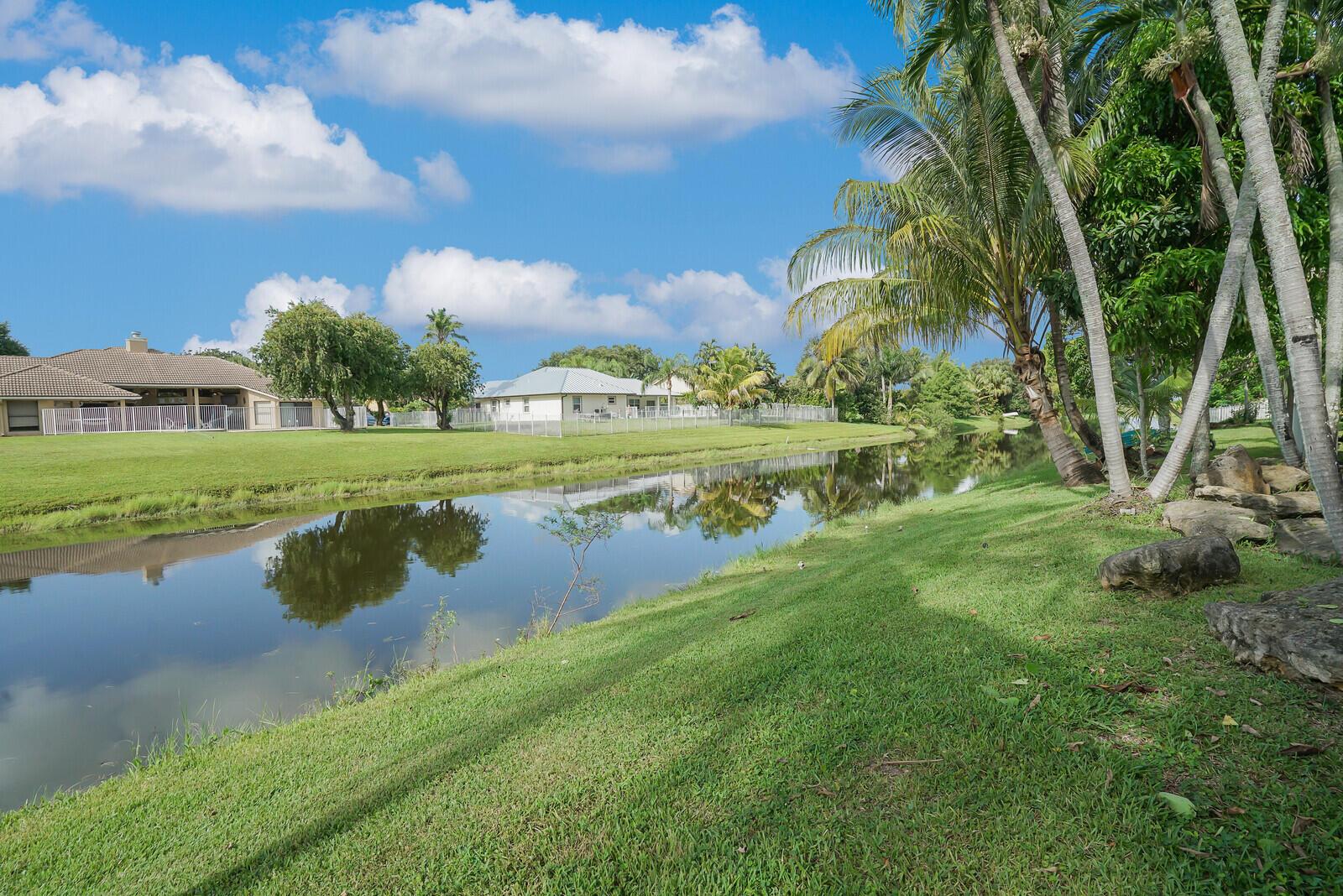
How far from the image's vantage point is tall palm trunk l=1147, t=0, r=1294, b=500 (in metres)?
6.20

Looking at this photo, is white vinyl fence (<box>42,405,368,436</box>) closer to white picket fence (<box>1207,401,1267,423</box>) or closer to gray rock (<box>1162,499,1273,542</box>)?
gray rock (<box>1162,499,1273,542</box>)

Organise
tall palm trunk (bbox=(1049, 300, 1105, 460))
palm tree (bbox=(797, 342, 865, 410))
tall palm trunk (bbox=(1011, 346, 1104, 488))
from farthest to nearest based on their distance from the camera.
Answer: palm tree (bbox=(797, 342, 865, 410))
tall palm trunk (bbox=(1049, 300, 1105, 460))
tall palm trunk (bbox=(1011, 346, 1104, 488))

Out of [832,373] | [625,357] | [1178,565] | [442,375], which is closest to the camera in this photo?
[1178,565]

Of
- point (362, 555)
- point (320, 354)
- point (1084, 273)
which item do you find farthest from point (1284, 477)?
point (320, 354)

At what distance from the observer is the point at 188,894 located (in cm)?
295

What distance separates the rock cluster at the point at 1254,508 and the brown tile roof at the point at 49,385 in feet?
147

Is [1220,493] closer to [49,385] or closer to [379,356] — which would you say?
[379,356]

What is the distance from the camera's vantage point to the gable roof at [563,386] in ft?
182

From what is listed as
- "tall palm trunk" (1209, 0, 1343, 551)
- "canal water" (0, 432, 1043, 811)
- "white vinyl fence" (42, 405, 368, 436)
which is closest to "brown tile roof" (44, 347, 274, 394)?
"white vinyl fence" (42, 405, 368, 436)

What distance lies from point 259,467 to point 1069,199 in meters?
23.8

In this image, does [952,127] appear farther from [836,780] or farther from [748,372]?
[748,372]

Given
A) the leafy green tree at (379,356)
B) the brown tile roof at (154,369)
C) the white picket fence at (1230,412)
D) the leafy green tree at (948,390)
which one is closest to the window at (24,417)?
the brown tile roof at (154,369)

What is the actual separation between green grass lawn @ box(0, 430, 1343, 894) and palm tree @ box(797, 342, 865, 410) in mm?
56190

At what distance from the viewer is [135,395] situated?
37.0 m
